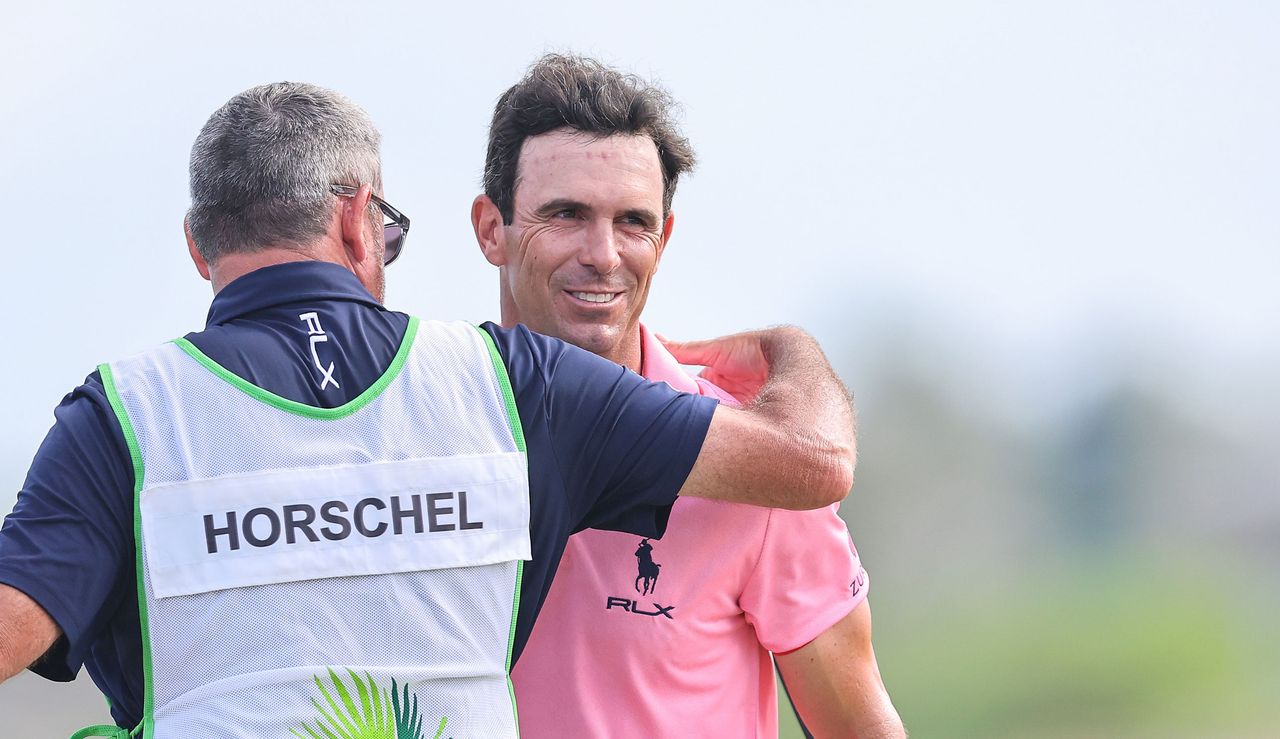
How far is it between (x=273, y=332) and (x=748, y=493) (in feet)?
2.94

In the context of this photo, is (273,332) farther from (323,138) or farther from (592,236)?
→ (592,236)

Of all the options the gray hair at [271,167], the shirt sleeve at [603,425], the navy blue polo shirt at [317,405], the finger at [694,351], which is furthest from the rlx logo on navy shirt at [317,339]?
the finger at [694,351]

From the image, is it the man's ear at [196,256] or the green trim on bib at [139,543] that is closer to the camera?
the green trim on bib at [139,543]

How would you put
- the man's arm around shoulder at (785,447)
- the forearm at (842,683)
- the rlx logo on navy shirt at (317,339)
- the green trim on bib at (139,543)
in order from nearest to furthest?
the green trim on bib at (139,543), the rlx logo on navy shirt at (317,339), the man's arm around shoulder at (785,447), the forearm at (842,683)

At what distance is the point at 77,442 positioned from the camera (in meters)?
2.21

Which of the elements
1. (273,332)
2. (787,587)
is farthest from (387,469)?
(787,587)

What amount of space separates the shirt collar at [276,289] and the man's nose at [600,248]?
2.91 ft

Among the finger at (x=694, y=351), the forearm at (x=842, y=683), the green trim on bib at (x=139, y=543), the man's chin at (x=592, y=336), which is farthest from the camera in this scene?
the finger at (x=694, y=351)

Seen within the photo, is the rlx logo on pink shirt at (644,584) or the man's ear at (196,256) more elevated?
the man's ear at (196,256)

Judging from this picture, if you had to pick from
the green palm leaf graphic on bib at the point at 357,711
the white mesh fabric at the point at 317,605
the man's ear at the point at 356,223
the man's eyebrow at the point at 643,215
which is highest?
the man's ear at the point at 356,223

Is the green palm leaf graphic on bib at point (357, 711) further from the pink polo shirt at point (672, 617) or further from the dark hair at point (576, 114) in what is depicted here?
the dark hair at point (576, 114)

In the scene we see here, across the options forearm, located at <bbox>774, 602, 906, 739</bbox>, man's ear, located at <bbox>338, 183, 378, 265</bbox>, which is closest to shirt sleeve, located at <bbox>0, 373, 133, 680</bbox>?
man's ear, located at <bbox>338, 183, 378, 265</bbox>

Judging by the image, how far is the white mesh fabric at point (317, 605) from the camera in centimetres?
224

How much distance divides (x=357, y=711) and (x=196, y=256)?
2.96 ft
